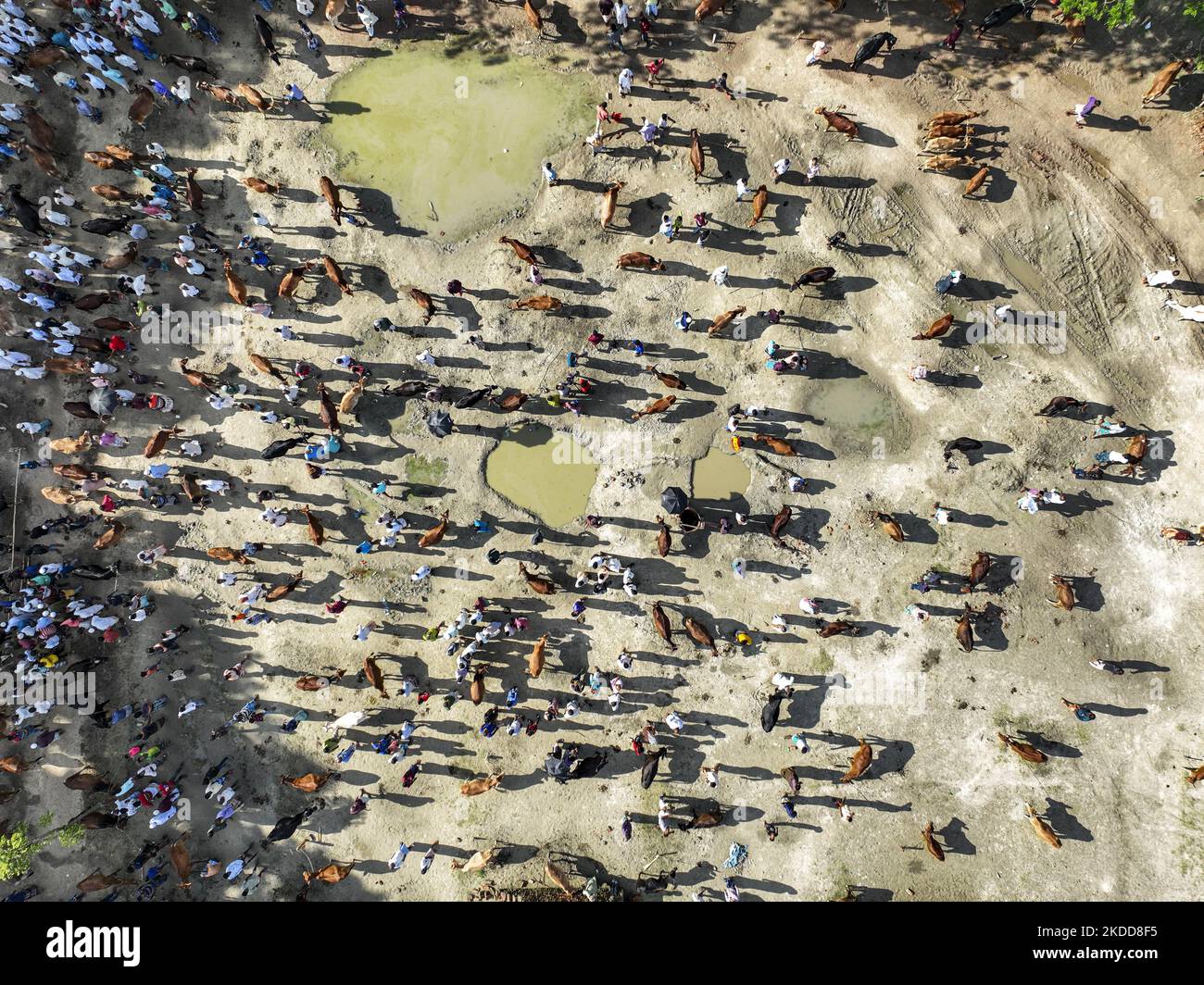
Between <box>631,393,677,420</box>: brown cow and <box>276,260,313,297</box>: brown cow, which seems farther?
<box>276,260,313,297</box>: brown cow

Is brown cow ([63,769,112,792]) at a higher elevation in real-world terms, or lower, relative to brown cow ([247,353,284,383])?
lower

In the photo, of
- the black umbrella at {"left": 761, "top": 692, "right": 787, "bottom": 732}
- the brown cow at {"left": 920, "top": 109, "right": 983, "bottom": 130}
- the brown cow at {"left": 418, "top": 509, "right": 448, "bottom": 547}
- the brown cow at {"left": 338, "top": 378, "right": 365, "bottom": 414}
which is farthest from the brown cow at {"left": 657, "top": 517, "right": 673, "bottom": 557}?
the brown cow at {"left": 920, "top": 109, "right": 983, "bottom": 130}

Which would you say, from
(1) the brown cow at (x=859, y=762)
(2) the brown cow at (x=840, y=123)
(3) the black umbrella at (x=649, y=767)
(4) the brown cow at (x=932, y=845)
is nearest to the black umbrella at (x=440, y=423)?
(3) the black umbrella at (x=649, y=767)

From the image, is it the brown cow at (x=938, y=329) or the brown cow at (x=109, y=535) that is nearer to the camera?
the brown cow at (x=938, y=329)

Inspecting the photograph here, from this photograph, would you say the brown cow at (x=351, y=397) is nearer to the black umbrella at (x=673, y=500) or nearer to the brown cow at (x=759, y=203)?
the black umbrella at (x=673, y=500)

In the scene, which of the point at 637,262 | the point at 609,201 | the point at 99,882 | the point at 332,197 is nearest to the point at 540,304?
the point at 637,262

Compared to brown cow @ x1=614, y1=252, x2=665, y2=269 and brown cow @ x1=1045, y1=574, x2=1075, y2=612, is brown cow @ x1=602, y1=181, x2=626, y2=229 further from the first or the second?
brown cow @ x1=1045, y1=574, x2=1075, y2=612

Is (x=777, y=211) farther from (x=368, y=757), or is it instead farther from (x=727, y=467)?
(x=368, y=757)

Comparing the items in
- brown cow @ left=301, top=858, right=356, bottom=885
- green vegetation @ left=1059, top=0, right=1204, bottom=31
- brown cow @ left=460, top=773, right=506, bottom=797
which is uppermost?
green vegetation @ left=1059, top=0, right=1204, bottom=31
